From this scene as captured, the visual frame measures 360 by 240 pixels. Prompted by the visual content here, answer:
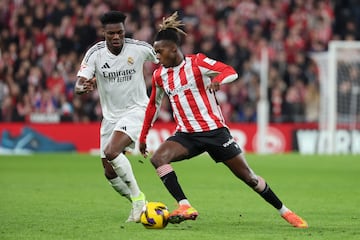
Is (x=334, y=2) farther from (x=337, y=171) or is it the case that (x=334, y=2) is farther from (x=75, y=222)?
(x=75, y=222)

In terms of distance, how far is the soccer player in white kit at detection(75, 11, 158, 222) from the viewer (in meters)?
10.1

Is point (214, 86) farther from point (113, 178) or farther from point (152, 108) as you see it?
point (113, 178)

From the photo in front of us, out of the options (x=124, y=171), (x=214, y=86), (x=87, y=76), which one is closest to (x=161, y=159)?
(x=124, y=171)

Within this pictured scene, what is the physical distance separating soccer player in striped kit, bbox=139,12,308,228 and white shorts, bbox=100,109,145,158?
0.76 meters

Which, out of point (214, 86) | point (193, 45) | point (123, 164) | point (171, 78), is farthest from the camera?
point (193, 45)

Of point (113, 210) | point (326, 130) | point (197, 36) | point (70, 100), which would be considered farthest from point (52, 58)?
point (113, 210)

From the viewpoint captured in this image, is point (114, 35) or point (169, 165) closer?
point (169, 165)

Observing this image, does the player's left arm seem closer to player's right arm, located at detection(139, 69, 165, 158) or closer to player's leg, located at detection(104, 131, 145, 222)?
player's right arm, located at detection(139, 69, 165, 158)

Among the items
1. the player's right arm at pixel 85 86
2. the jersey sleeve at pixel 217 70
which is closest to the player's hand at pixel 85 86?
the player's right arm at pixel 85 86

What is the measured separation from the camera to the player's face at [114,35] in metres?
10.2

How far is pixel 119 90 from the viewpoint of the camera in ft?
34.2

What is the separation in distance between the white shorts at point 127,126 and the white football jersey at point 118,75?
8 centimetres

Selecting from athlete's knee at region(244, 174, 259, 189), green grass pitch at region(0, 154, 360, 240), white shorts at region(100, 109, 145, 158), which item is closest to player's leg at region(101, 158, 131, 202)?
white shorts at region(100, 109, 145, 158)

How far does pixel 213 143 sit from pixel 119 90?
4.92 ft
